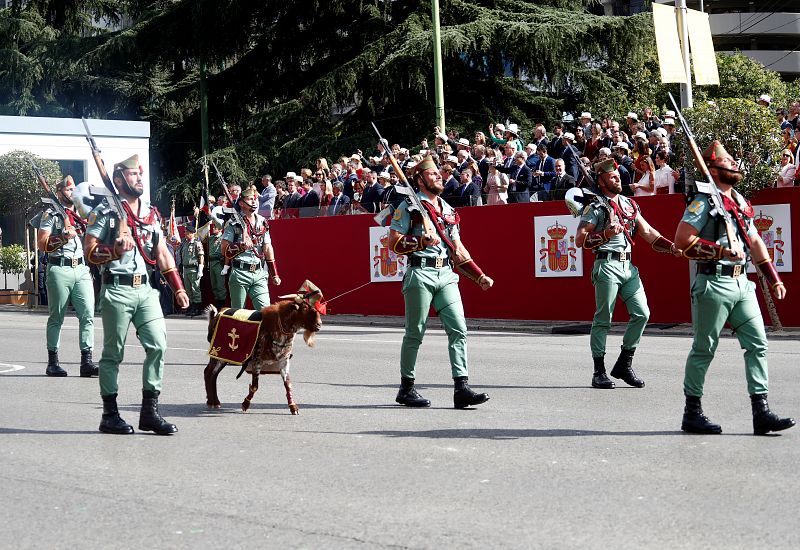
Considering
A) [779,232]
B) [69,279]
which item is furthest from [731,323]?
[779,232]

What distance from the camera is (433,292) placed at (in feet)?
31.7

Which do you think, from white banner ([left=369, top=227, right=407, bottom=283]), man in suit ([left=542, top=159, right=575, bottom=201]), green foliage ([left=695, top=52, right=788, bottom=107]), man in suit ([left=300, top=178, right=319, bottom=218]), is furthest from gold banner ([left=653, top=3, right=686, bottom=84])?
green foliage ([left=695, top=52, right=788, bottom=107])

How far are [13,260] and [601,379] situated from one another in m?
25.0

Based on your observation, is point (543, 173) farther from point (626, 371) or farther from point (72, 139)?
point (72, 139)

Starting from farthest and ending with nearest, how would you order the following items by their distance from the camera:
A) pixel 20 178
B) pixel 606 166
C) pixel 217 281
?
pixel 20 178 < pixel 217 281 < pixel 606 166

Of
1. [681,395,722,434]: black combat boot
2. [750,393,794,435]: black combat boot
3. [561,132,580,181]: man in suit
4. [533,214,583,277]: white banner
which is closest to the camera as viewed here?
[750,393,794,435]: black combat boot

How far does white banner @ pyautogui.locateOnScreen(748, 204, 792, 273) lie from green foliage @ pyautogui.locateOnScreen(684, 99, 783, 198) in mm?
444

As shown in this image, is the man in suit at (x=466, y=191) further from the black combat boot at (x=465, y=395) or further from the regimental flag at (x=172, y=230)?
the black combat boot at (x=465, y=395)

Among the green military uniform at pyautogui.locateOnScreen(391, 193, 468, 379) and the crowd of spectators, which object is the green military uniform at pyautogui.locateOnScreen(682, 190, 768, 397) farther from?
the crowd of spectators

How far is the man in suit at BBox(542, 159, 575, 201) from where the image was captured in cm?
1989

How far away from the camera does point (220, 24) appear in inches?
1436

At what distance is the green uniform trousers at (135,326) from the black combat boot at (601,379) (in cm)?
442

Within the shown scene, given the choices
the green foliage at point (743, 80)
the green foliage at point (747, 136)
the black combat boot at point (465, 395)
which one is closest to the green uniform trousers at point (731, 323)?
the black combat boot at point (465, 395)

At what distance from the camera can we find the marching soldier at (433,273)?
9.52m
